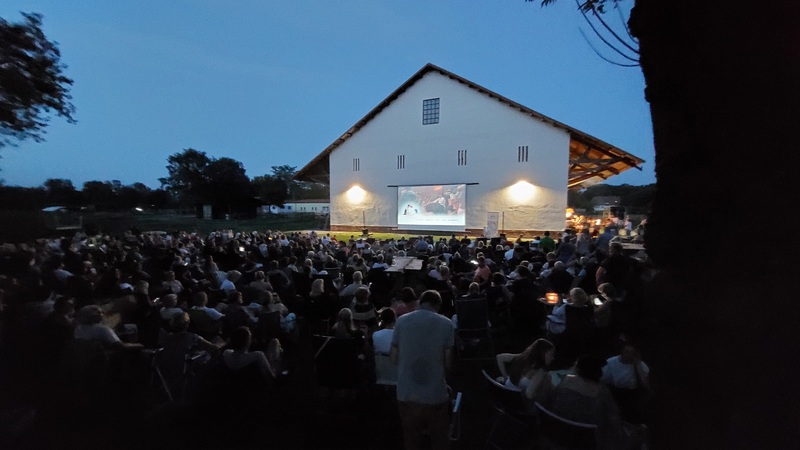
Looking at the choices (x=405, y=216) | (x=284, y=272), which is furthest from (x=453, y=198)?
(x=284, y=272)

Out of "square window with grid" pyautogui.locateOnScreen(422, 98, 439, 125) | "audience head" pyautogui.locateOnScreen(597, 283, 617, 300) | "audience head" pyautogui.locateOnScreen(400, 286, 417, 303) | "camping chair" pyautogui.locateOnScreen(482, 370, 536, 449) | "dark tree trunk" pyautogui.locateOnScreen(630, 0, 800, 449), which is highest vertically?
"square window with grid" pyautogui.locateOnScreen(422, 98, 439, 125)

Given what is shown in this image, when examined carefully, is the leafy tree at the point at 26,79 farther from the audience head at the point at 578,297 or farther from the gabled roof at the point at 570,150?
the gabled roof at the point at 570,150

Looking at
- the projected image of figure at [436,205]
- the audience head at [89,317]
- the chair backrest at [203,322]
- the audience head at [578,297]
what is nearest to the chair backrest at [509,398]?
the audience head at [578,297]

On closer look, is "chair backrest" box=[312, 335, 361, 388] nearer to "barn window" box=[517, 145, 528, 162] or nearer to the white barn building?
the white barn building

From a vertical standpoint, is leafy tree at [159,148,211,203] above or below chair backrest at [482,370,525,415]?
above

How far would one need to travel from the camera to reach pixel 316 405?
4.25 m

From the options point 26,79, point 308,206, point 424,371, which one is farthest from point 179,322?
point 308,206

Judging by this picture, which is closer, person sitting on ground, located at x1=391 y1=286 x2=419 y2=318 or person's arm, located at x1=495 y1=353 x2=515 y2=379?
person's arm, located at x1=495 y1=353 x2=515 y2=379

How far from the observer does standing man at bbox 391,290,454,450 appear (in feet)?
8.52

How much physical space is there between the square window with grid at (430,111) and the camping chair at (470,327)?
81.2 feet

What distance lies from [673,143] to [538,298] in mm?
5516

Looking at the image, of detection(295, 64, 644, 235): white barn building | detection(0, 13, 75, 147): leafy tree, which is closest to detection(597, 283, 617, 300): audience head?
detection(0, 13, 75, 147): leafy tree

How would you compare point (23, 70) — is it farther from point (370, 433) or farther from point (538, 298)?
point (538, 298)

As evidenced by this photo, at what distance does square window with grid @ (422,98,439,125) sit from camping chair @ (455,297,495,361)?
974 inches
